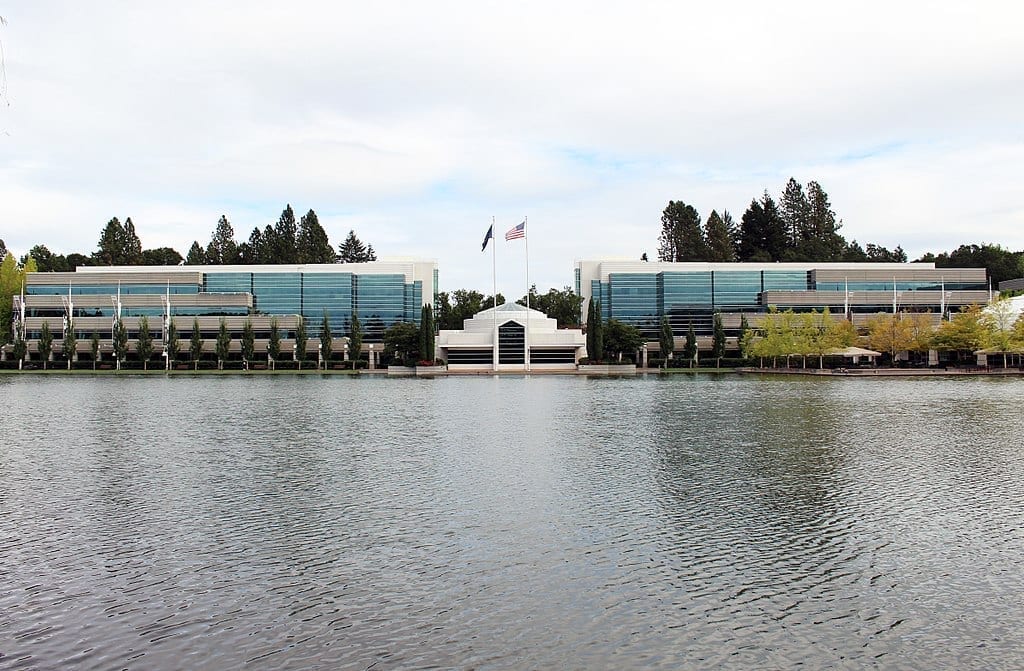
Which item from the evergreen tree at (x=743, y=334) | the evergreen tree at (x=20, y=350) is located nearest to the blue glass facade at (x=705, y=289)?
the evergreen tree at (x=743, y=334)

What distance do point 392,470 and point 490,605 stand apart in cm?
1115

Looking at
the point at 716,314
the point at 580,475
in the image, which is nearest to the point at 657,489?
the point at 580,475

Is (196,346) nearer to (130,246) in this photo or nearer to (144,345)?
(144,345)

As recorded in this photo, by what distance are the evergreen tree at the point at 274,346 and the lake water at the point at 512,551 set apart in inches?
3187

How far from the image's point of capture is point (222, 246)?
15838cm

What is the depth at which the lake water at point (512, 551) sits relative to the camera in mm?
10125

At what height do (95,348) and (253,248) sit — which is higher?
(253,248)

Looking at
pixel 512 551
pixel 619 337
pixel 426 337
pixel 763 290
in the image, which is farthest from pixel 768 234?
pixel 512 551

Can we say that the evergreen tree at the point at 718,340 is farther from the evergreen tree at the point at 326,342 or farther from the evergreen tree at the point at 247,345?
the evergreen tree at the point at 247,345

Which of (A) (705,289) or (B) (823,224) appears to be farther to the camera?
(B) (823,224)

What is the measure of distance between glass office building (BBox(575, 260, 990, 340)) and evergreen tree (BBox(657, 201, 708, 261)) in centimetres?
2094

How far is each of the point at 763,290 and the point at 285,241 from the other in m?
76.0

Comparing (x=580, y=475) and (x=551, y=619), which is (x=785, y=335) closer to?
(x=580, y=475)

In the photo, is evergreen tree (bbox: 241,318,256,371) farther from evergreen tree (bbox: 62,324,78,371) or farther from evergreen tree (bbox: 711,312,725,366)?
evergreen tree (bbox: 711,312,725,366)
